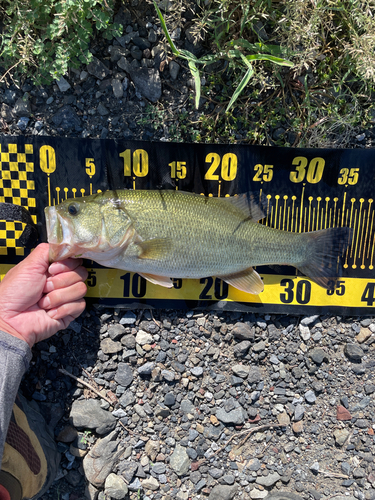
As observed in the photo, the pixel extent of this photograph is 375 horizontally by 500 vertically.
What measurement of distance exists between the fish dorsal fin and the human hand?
1.53 meters

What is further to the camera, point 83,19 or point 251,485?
point 251,485

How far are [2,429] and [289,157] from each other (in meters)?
3.25

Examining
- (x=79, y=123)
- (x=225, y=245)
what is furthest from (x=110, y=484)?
(x=79, y=123)

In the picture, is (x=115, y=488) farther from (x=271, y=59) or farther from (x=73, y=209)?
(x=271, y=59)

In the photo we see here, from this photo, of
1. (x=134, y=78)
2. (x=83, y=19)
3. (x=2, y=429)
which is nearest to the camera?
(x=2, y=429)

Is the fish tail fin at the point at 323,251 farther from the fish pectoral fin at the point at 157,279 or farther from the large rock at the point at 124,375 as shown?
the large rock at the point at 124,375

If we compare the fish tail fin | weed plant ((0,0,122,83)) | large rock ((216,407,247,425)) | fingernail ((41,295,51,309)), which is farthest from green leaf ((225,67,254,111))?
large rock ((216,407,247,425))

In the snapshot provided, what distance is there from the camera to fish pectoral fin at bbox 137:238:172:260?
2799 millimetres

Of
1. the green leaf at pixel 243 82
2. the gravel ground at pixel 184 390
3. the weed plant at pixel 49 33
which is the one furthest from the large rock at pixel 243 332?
the weed plant at pixel 49 33

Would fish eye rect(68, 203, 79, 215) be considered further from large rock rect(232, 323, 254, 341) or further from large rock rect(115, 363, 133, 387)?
large rock rect(232, 323, 254, 341)

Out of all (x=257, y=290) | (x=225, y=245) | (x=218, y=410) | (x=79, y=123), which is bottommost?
(x=218, y=410)

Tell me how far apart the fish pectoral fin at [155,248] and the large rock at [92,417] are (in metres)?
1.55

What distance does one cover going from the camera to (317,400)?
10.6 feet

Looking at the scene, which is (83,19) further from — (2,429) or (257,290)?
(2,429)
